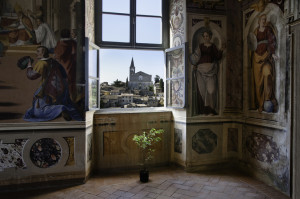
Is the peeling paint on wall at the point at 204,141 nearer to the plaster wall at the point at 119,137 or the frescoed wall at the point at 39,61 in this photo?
the plaster wall at the point at 119,137

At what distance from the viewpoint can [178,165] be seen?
4.42 m

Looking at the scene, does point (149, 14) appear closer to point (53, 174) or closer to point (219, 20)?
point (219, 20)

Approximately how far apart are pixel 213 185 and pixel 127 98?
2.36m

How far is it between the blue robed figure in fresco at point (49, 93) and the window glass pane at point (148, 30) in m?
1.82

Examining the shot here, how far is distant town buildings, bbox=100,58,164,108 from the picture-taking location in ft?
14.9

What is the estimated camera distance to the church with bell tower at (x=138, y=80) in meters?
4.65

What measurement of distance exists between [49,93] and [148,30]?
2376 mm

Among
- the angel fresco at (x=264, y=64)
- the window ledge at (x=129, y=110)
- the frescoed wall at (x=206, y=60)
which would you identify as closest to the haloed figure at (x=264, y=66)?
the angel fresco at (x=264, y=64)

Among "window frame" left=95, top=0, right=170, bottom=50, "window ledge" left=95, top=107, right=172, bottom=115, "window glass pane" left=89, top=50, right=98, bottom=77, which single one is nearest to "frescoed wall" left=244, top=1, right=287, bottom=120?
"window frame" left=95, top=0, right=170, bottom=50

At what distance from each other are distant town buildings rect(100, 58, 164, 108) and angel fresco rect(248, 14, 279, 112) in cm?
196

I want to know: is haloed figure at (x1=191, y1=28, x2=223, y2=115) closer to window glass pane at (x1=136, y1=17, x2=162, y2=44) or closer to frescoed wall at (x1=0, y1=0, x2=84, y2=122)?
window glass pane at (x1=136, y1=17, x2=162, y2=44)

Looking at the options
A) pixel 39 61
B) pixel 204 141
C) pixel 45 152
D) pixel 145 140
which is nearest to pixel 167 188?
pixel 145 140

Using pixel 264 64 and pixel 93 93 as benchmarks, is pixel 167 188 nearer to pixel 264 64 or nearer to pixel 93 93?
pixel 93 93

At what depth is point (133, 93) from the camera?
4715mm
